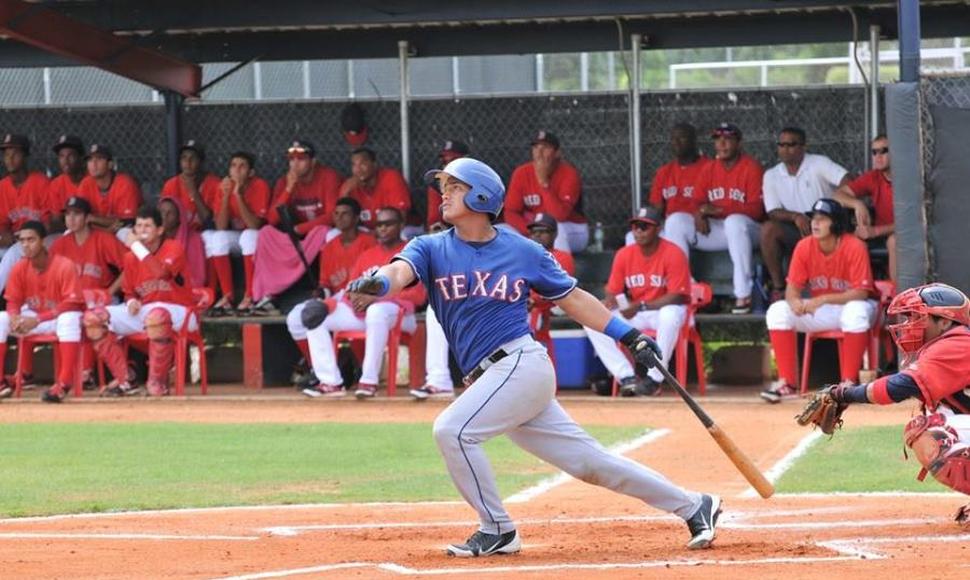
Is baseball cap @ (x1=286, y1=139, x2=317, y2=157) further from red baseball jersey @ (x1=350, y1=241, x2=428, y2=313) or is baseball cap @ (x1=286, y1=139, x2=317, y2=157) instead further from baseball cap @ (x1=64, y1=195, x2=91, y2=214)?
baseball cap @ (x1=64, y1=195, x2=91, y2=214)

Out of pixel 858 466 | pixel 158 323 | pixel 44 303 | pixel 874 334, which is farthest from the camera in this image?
pixel 44 303

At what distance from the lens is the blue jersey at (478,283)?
22.1 ft

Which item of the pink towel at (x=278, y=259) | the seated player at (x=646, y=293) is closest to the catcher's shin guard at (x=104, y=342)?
the pink towel at (x=278, y=259)

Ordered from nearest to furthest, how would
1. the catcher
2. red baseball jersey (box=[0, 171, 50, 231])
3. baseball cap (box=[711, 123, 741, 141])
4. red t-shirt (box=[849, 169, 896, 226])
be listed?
the catcher
red t-shirt (box=[849, 169, 896, 226])
baseball cap (box=[711, 123, 741, 141])
red baseball jersey (box=[0, 171, 50, 231])

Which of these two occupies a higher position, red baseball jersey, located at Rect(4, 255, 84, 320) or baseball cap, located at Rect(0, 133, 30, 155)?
baseball cap, located at Rect(0, 133, 30, 155)

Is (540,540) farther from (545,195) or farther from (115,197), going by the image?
(115,197)

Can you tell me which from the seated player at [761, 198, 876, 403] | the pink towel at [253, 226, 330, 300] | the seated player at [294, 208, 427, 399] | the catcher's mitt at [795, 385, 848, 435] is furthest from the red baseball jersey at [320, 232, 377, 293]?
the catcher's mitt at [795, 385, 848, 435]

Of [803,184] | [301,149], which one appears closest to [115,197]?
[301,149]

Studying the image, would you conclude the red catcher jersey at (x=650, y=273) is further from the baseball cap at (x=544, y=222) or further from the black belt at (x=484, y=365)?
the black belt at (x=484, y=365)

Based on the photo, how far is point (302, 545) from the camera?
284 inches

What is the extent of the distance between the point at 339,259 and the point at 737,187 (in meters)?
3.59

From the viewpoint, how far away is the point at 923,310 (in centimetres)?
706

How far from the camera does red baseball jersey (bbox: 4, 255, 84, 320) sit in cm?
1504

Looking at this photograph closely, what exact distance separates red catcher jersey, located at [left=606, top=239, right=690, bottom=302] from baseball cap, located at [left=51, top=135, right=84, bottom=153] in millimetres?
5666
